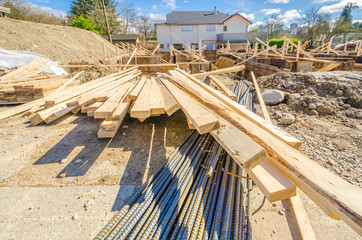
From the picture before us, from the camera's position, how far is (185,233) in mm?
1605

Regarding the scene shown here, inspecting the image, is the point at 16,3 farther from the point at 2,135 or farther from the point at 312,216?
the point at 312,216

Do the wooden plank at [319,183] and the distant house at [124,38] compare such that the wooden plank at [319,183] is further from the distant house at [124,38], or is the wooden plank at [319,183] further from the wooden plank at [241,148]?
the distant house at [124,38]

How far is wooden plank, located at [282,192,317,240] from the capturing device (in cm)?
165

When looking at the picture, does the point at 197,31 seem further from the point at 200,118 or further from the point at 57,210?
A: the point at 57,210

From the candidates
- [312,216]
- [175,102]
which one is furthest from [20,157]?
[312,216]

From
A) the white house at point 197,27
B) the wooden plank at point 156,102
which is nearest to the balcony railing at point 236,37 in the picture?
the white house at point 197,27

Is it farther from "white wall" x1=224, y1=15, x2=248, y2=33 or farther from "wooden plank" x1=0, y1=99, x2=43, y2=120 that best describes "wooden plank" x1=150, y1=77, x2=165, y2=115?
"white wall" x1=224, y1=15, x2=248, y2=33

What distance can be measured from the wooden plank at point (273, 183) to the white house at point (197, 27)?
40.2m

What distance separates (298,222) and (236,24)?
45043 millimetres

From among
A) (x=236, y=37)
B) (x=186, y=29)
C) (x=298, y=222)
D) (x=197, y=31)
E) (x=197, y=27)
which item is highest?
(x=197, y=27)

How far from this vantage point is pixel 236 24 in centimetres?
3959

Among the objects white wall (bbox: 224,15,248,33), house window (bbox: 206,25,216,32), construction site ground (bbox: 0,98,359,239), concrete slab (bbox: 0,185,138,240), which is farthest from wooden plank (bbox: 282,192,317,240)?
white wall (bbox: 224,15,248,33)

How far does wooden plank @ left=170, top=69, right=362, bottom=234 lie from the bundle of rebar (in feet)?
2.06

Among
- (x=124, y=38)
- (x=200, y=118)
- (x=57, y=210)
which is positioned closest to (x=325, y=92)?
(x=200, y=118)
